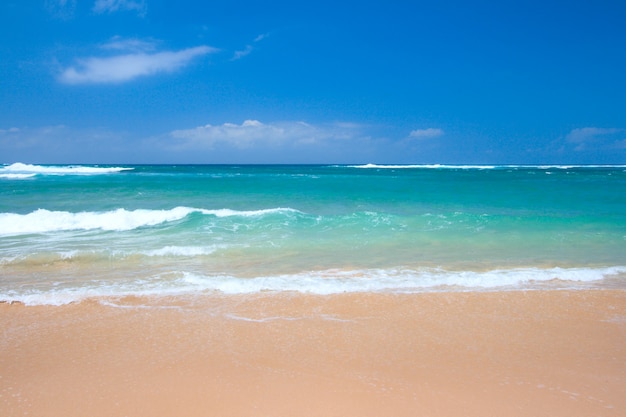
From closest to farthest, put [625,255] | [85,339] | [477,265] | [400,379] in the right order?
[400,379] → [85,339] → [477,265] → [625,255]

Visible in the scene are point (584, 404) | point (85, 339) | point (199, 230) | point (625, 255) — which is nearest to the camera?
point (584, 404)

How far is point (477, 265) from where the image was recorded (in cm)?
793

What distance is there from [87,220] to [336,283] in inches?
448

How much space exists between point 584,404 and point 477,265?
502cm

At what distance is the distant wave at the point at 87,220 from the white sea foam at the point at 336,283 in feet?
22.4

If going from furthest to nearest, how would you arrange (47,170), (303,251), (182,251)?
1. (47,170)
2. (303,251)
3. (182,251)

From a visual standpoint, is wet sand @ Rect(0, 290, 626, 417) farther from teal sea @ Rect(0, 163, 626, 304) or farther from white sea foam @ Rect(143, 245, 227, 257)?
white sea foam @ Rect(143, 245, 227, 257)

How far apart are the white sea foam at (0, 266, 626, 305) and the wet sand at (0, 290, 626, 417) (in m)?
0.40

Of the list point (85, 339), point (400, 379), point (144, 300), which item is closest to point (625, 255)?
point (400, 379)

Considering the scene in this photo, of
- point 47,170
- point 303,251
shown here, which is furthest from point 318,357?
point 47,170

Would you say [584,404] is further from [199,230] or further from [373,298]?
[199,230]

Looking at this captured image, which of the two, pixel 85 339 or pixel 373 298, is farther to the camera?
pixel 373 298

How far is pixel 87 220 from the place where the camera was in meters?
13.5

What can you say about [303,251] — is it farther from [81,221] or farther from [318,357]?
[81,221]
